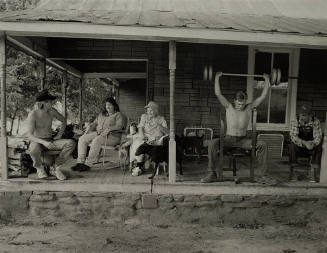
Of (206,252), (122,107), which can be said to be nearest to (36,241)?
(206,252)

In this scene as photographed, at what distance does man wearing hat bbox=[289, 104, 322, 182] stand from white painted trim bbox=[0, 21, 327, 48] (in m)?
1.20

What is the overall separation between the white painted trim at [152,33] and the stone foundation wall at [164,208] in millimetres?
2341

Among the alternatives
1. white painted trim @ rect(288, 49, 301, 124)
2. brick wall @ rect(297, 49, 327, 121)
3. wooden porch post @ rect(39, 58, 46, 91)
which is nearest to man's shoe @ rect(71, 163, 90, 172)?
wooden porch post @ rect(39, 58, 46, 91)

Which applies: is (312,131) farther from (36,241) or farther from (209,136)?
(36,241)

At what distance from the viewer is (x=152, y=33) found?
5.18 m

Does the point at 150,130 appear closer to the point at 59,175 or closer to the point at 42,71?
the point at 59,175

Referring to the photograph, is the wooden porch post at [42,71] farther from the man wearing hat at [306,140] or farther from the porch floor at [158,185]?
the man wearing hat at [306,140]

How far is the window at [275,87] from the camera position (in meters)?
8.08

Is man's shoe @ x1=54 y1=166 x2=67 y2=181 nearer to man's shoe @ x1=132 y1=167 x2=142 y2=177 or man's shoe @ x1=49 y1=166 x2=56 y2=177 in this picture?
man's shoe @ x1=49 y1=166 x2=56 y2=177

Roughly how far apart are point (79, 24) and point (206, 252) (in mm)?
3500

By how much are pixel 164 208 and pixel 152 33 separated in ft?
8.52

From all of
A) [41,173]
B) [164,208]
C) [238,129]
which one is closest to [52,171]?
[41,173]

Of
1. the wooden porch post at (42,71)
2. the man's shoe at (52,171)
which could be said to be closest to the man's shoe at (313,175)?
the man's shoe at (52,171)

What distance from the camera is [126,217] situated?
5586mm
